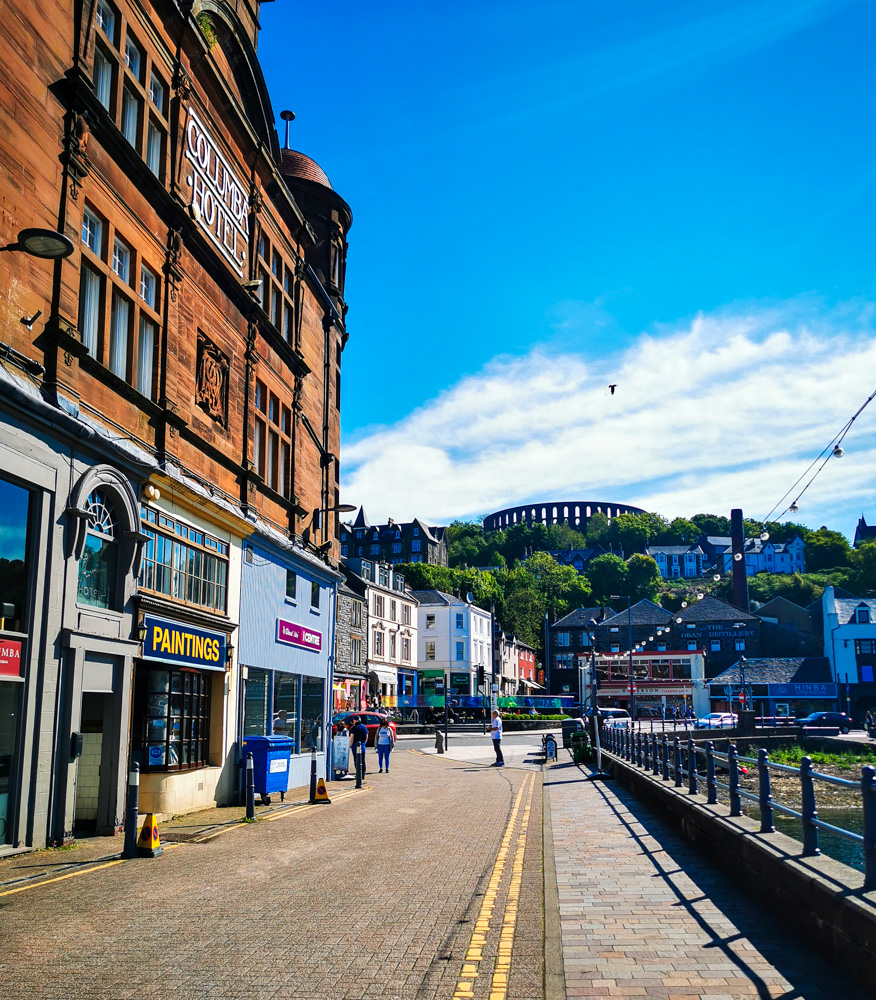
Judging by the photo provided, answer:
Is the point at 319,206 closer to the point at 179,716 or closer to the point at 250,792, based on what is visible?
the point at 179,716

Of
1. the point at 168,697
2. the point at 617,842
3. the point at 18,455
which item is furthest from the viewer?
the point at 168,697

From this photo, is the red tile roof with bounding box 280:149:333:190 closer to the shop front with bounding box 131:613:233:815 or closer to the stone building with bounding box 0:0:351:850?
the stone building with bounding box 0:0:351:850

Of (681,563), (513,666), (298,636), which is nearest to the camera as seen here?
(298,636)

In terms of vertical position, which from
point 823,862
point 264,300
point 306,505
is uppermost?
point 264,300

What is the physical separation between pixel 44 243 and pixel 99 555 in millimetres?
5309

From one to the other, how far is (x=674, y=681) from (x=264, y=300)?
78.4 m

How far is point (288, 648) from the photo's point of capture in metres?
23.4

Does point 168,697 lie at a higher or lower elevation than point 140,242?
lower

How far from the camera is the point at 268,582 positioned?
72.3ft

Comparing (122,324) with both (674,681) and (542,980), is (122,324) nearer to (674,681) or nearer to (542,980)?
(542,980)

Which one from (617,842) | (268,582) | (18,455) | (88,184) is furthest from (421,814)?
(88,184)

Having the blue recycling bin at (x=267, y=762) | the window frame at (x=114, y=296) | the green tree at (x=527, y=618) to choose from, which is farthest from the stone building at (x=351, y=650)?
the green tree at (x=527, y=618)

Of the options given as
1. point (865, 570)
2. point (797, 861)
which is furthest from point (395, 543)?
point (797, 861)

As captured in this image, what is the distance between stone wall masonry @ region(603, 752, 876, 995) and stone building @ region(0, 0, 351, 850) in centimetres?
848
